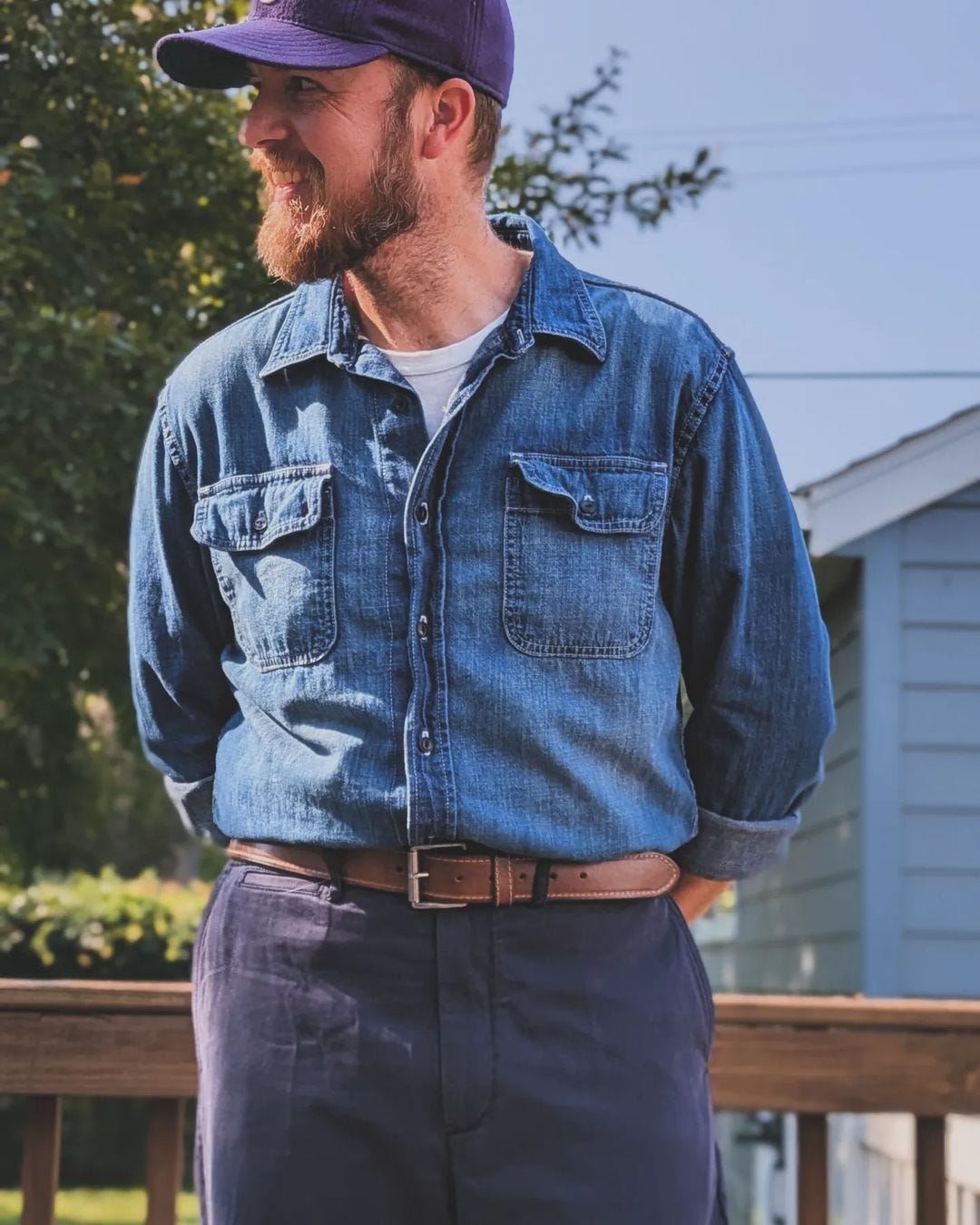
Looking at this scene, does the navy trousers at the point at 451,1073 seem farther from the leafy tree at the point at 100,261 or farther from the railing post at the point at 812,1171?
the leafy tree at the point at 100,261

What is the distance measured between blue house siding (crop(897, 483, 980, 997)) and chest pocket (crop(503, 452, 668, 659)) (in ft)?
14.7

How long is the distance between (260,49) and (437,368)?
338 millimetres

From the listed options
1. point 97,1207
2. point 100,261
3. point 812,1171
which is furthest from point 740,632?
point 97,1207

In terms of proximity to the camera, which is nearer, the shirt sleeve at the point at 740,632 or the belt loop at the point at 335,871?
the belt loop at the point at 335,871

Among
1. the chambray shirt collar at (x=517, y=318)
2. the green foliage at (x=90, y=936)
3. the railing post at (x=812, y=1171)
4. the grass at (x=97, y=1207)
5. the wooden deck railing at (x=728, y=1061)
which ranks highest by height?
the chambray shirt collar at (x=517, y=318)

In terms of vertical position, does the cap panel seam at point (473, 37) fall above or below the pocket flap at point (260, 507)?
above

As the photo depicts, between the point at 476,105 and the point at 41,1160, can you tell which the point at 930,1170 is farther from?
the point at 476,105

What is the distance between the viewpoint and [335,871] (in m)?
1.49

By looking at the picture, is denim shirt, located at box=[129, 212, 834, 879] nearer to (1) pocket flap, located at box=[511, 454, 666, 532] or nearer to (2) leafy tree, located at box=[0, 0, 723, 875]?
(1) pocket flap, located at box=[511, 454, 666, 532]

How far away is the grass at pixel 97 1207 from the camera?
284 inches

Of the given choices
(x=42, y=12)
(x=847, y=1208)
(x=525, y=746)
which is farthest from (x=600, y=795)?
(x=847, y=1208)

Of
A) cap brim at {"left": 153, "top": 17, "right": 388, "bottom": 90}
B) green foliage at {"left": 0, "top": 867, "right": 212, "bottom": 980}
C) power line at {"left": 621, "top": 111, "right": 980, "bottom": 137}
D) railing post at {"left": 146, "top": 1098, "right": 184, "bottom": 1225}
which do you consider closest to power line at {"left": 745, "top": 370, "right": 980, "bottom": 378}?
power line at {"left": 621, "top": 111, "right": 980, "bottom": 137}

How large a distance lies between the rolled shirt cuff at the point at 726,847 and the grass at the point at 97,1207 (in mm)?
6108

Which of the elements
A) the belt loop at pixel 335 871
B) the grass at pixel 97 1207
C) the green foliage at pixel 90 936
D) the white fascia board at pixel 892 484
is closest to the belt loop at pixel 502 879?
the belt loop at pixel 335 871
